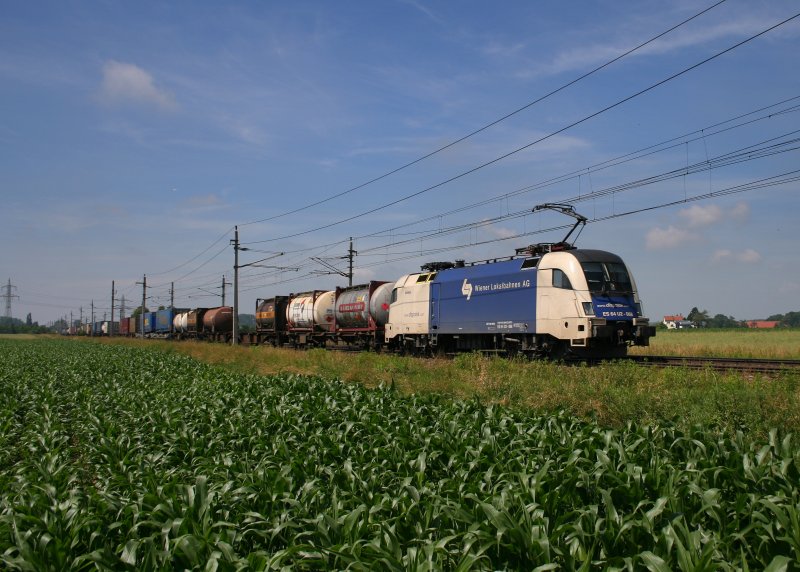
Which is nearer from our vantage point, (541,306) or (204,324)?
(541,306)

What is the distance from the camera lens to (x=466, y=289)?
24.5 m

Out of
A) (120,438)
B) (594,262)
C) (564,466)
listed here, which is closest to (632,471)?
(564,466)

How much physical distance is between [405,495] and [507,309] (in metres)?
16.8

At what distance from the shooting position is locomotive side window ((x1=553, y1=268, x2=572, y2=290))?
1942 cm

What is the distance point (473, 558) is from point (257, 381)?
522 inches

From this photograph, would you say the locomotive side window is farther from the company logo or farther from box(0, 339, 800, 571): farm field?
box(0, 339, 800, 571): farm field

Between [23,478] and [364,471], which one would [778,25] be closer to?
[364,471]

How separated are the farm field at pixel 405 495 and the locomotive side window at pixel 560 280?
994cm

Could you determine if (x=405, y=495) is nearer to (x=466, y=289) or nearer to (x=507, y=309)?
(x=507, y=309)

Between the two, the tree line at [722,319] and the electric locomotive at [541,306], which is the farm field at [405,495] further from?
the tree line at [722,319]

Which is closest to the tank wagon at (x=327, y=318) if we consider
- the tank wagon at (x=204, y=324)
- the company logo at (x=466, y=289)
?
the tank wagon at (x=204, y=324)

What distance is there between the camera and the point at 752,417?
9.02 m

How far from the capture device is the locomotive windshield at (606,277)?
1920 cm

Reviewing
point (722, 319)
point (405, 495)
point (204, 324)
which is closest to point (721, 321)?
point (722, 319)
